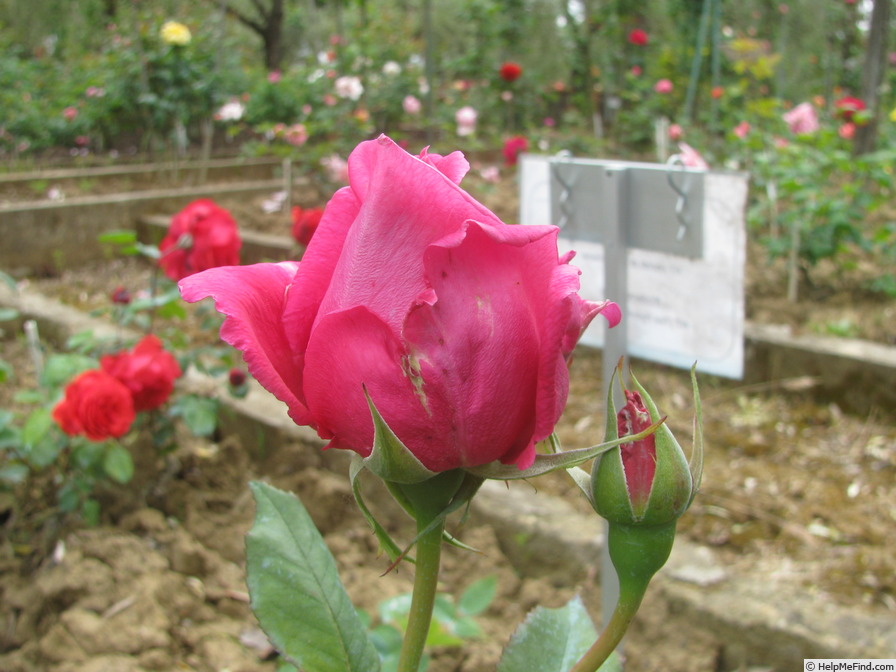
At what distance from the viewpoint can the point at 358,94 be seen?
535 cm

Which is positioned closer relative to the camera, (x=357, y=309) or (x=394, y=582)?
(x=357, y=309)

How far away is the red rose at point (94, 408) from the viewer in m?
1.46

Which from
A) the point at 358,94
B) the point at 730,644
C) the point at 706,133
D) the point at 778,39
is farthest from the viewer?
the point at 778,39

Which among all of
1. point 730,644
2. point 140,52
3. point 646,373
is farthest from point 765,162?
point 140,52

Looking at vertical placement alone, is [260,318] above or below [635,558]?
above

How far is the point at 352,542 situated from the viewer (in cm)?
177

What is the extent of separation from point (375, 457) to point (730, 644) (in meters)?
1.27

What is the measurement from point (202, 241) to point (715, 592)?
1254mm

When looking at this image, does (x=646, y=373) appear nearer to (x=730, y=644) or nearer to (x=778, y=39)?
(x=730, y=644)

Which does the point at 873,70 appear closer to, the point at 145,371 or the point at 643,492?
the point at 145,371

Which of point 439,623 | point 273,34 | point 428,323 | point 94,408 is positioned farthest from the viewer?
point 273,34

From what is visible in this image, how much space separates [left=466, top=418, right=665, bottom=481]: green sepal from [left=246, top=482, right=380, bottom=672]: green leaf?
17cm

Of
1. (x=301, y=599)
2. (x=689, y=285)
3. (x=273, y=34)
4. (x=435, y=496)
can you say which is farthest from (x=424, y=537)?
(x=273, y=34)

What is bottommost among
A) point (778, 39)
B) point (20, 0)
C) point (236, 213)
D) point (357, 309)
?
point (236, 213)
